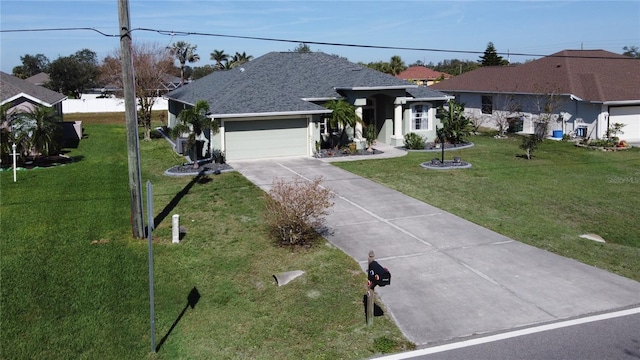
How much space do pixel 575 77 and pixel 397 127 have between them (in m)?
13.0

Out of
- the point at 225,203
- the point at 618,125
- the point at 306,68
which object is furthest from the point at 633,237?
the point at 306,68

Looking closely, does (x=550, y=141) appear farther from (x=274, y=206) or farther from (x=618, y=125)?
(x=274, y=206)

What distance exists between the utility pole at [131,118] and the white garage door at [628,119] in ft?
92.1

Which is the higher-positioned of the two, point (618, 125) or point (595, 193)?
point (618, 125)

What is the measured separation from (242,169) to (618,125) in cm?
2173

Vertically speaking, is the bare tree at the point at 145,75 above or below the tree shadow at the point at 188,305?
above

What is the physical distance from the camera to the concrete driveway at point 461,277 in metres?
9.06

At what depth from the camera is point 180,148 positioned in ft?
90.0

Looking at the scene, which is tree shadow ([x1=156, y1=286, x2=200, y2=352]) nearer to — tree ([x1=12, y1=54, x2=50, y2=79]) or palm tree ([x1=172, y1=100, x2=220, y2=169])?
palm tree ([x1=172, y1=100, x2=220, y2=169])

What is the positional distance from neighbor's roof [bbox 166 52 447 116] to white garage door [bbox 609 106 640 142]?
999 centimetres

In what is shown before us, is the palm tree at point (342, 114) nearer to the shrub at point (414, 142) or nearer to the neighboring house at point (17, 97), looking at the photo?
the shrub at point (414, 142)

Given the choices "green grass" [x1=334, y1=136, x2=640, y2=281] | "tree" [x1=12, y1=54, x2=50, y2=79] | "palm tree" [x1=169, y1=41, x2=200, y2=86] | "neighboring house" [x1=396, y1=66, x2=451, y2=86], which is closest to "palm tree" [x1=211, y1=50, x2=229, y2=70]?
"palm tree" [x1=169, y1=41, x2=200, y2=86]

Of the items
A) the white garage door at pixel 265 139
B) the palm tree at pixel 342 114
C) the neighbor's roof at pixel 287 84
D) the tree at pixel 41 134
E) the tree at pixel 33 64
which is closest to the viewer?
the tree at pixel 41 134

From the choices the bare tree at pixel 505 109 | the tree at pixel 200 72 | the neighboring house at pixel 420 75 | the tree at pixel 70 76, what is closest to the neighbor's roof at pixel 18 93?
the bare tree at pixel 505 109
